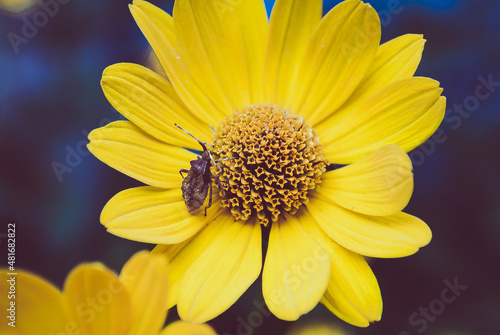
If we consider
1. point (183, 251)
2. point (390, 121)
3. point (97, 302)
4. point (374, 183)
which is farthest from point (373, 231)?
point (97, 302)

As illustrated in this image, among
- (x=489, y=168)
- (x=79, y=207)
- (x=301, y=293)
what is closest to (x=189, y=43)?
(x=79, y=207)

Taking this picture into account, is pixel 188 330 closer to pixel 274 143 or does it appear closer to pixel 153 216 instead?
pixel 153 216

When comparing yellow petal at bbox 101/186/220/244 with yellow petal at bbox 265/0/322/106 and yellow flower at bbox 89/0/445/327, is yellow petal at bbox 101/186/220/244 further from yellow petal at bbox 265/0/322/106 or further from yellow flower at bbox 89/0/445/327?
yellow petal at bbox 265/0/322/106

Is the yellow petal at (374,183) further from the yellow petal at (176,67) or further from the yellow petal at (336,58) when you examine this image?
the yellow petal at (176,67)

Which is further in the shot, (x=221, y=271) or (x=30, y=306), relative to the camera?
(x=221, y=271)

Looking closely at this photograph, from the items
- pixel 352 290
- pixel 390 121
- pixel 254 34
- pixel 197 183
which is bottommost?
pixel 352 290

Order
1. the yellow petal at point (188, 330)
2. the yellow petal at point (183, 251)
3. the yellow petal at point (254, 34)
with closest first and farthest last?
the yellow petal at point (188, 330), the yellow petal at point (183, 251), the yellow petal at point (254, 34)

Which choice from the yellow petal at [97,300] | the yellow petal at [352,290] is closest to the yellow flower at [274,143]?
the yellow petal at [352,290]
